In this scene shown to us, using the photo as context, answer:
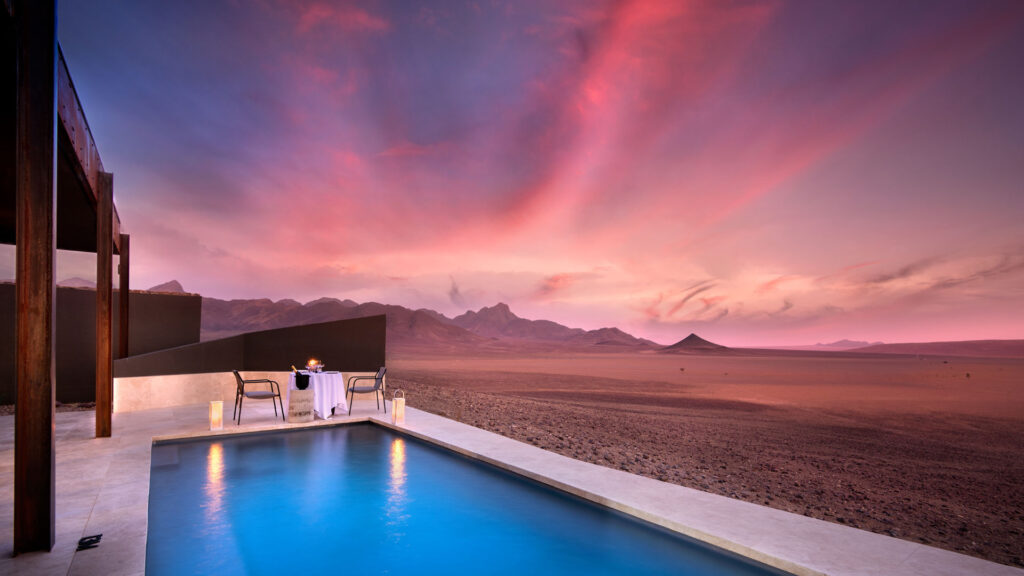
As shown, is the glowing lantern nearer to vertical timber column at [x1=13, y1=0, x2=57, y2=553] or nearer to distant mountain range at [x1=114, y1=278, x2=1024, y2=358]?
vertical timber column at [x1=13, y1=0, x2=57, y2=553]

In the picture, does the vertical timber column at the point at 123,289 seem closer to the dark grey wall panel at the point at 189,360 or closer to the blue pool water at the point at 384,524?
the dark grey wall panel at the point at 189,360

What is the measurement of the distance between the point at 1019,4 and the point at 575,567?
47.3ft

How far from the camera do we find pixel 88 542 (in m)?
2.72

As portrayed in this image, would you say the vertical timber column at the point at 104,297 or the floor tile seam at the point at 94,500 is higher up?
the vertical timber column at the point at 104,297

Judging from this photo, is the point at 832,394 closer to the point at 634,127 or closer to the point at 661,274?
the point at 634,127

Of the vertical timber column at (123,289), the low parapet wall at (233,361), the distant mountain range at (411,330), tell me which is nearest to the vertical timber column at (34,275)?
the low parapet wall at (233,361)

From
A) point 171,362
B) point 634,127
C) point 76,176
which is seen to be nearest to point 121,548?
point 76,176

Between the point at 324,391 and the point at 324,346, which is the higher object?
the point at 324,346

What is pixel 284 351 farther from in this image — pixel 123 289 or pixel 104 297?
pixel 104 297

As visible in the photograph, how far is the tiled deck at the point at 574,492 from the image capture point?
2455mm

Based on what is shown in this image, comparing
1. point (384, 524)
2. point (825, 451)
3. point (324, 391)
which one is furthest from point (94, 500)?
point (825, 451)

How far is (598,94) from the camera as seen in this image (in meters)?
10.7

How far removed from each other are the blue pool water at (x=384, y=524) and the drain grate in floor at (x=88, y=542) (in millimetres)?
308

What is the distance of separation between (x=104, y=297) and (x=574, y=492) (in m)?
6.05
